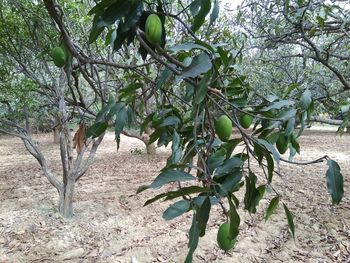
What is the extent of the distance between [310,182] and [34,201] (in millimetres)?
3912

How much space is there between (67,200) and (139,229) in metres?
0.90

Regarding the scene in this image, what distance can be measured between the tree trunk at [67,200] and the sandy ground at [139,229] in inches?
3.1

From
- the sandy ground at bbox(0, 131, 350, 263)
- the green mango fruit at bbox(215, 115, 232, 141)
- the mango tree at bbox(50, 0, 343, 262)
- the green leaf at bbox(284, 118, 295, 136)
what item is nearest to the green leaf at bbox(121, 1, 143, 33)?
the mango tree at bbox(50, 0, 343, 262)

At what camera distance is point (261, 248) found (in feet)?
9.32

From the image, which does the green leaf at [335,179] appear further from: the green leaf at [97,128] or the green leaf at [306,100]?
the green leaf at [97,128]

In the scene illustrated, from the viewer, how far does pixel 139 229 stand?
3.38 m

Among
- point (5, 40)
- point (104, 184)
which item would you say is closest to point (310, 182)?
point (104, 184)

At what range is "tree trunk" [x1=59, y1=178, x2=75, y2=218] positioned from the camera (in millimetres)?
3619

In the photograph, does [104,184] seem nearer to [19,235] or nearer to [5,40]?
[19,235]

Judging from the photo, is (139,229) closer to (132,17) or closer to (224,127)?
(224,127)

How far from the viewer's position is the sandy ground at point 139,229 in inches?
110

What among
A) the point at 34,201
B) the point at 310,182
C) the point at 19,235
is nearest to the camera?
the point at 19,235

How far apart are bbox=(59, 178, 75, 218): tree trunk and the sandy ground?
0.08m

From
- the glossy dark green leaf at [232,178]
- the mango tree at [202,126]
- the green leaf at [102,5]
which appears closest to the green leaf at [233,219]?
the mango tree at [202,126]
